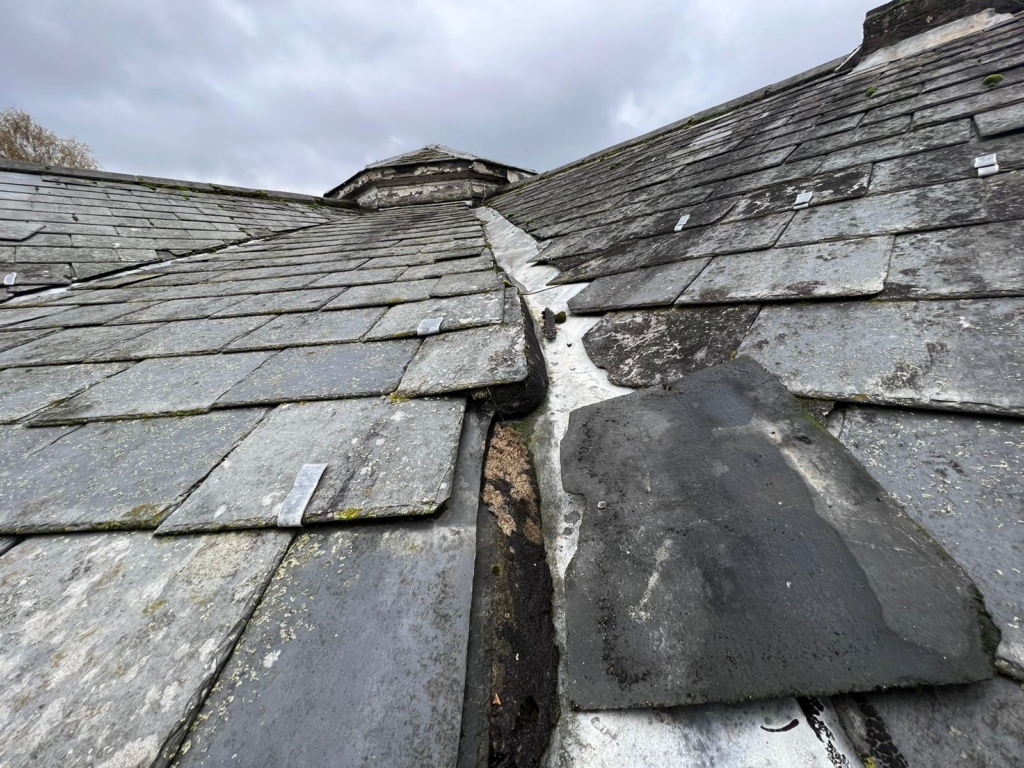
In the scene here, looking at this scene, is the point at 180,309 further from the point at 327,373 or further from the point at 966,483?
the point at 966,483

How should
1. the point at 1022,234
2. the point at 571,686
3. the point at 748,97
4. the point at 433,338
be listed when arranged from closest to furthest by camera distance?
the point at 571,686
the point at 1022,234
the point at 433,338
the point at 748,97

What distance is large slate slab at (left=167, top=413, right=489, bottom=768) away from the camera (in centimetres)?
59

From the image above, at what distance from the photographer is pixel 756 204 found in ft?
6.72

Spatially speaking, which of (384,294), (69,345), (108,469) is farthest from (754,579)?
(69,345)

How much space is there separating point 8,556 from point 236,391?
704mm

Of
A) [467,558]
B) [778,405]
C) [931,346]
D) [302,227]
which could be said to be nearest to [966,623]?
[778,405]

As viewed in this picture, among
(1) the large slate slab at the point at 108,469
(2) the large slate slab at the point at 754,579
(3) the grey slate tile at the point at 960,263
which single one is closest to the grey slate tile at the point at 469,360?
(2) the large slate slab at the point at 754,579

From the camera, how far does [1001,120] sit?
1.70 m

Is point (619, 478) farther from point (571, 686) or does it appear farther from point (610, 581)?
point (571, 686)

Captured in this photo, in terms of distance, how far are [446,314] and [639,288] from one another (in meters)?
0.88

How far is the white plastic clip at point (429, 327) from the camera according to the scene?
1734 millimetres

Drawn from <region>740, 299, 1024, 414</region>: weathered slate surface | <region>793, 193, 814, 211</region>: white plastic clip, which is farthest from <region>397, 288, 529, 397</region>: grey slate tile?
<region>793, 193, 814, 211</region>: white plastic clip

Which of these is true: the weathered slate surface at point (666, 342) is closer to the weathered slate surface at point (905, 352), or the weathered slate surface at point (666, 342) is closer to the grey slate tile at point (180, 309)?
the weathered slate surface at point (905, 352)

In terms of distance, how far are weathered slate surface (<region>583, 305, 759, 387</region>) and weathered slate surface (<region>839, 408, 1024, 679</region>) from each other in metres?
0.43
